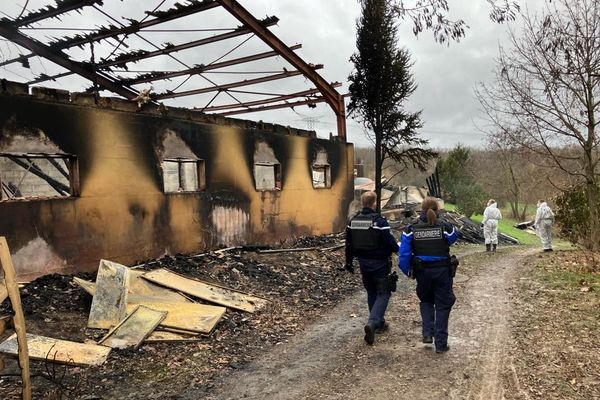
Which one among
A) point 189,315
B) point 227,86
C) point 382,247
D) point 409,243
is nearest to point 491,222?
point 227,86

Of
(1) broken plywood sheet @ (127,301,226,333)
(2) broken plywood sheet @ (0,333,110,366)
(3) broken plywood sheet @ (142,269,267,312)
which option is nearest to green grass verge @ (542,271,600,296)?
(3) broken plywood sheet @ (142,269,267,312)

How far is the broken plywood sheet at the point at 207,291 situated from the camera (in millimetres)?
6773

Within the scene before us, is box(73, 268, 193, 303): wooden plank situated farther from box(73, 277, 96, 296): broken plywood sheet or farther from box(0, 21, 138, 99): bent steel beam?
box(0, 21, 138, 99): bent steel beam

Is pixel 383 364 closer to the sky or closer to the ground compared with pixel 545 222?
closer to the ground

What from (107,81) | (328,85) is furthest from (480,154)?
(107,81)

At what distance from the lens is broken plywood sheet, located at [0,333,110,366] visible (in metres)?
4.48

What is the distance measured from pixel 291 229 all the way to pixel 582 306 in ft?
24.4

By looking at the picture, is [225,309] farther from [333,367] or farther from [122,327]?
[333,367]

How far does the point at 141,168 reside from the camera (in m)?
8.17

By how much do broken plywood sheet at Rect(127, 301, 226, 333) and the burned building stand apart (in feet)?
6.70

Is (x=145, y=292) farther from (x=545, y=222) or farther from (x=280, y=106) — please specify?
(x=545, y=222)

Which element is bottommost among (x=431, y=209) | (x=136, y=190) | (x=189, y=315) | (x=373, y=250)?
(x=189, y=315)

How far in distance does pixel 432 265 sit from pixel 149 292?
4398 mm

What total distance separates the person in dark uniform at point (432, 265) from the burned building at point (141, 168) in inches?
211
